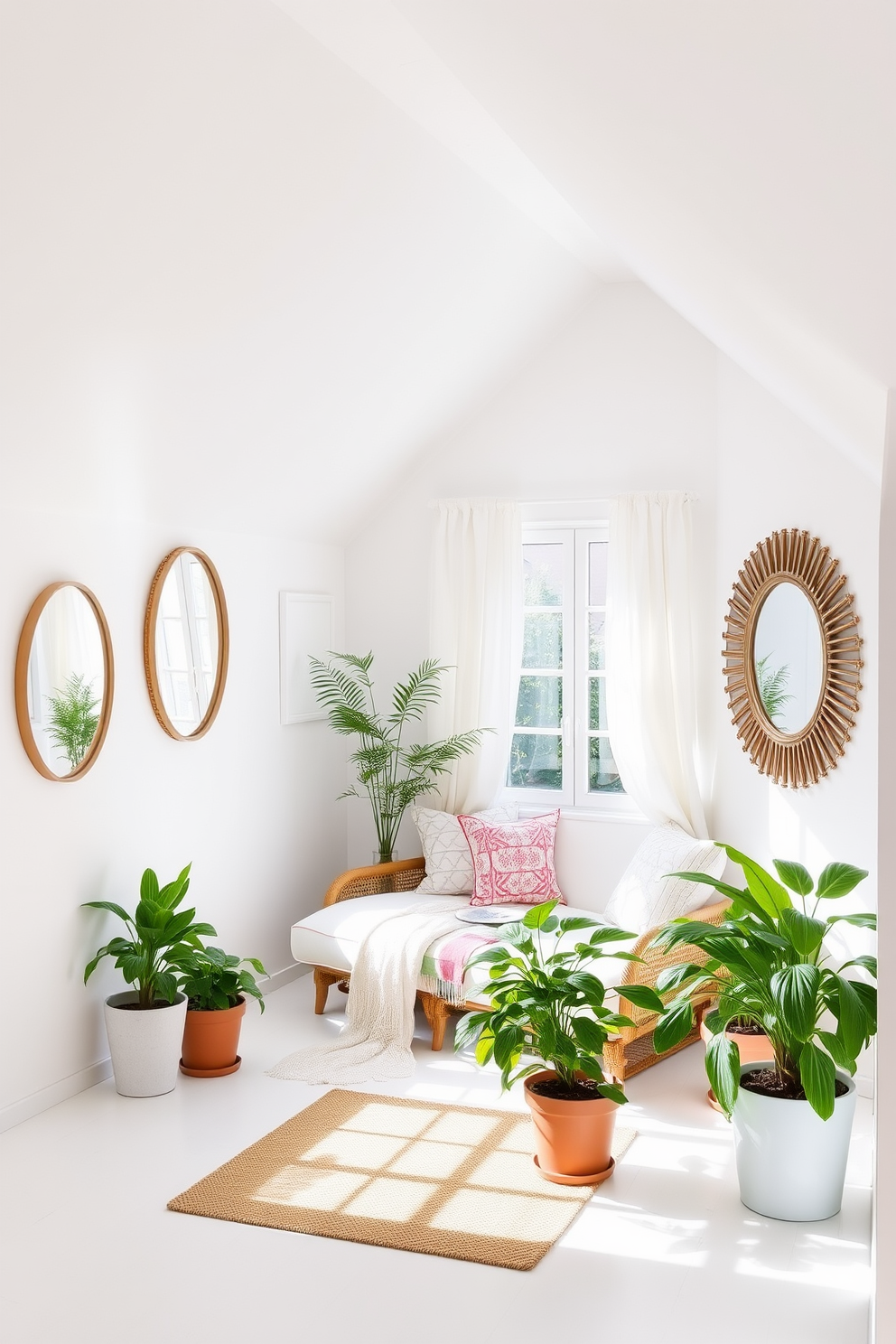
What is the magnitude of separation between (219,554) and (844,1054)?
3.14 metres

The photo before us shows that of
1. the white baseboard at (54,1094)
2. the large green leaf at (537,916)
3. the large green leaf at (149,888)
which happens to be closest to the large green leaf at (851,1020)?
the large green leaf at (537,916)

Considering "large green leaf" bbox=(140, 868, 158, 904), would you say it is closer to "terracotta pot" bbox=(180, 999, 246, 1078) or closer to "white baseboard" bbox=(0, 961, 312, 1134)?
"terracotta pot" bbox=(180, 999, 246, 1078)

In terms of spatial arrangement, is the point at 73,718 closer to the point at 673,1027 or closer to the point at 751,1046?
the point at 673,1027

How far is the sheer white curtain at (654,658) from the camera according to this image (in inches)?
199

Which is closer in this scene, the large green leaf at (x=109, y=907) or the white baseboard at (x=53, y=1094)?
the white baseboard at (x=53, y=1094)

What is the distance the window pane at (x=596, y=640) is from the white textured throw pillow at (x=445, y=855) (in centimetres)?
84

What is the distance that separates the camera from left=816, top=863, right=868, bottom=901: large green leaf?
3.15m

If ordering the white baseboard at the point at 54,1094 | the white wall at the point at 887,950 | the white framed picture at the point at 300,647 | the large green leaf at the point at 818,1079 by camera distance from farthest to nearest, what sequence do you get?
the white framed picture at the point at 300,647 < the white baseboard at the point at 54,1094 < the large green leaf at the point at 818,1079 < the white wall at the point at 887,950

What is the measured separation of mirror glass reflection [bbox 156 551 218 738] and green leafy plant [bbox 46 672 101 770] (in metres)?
0.42

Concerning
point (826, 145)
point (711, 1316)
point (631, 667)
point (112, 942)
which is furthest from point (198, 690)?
point (826, 145)

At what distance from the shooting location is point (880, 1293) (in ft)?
6.77

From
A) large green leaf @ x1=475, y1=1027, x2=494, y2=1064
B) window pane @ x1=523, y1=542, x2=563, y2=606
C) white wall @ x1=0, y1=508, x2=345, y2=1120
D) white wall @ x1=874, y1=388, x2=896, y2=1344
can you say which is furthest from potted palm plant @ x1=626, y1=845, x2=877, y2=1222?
window pane @ x1=523, y1=542, x2=563, y2=606

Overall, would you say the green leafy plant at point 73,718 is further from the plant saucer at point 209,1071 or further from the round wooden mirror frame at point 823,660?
the round wooden mirror frame at point 823,660

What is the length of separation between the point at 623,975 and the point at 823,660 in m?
1.32
